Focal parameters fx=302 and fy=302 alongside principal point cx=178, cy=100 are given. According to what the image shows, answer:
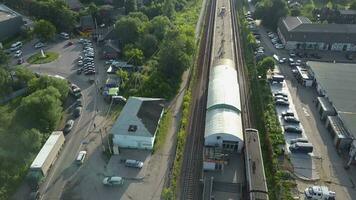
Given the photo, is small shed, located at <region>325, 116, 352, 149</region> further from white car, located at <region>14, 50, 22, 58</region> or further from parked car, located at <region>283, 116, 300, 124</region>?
white car, located at <region>14, 50, 22, 58</region>

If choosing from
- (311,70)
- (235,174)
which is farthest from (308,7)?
(235,174)

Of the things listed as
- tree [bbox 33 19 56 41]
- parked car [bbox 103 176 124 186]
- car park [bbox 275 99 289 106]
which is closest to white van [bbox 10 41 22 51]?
tree [bbox 33 19 56 41]

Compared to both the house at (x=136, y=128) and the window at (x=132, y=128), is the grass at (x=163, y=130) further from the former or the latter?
the window at (x=132, y=128)

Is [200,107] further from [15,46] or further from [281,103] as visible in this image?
[15,46]

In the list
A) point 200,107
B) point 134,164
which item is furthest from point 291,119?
point 134,164

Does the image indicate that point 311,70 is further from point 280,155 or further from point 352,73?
point 280,155
